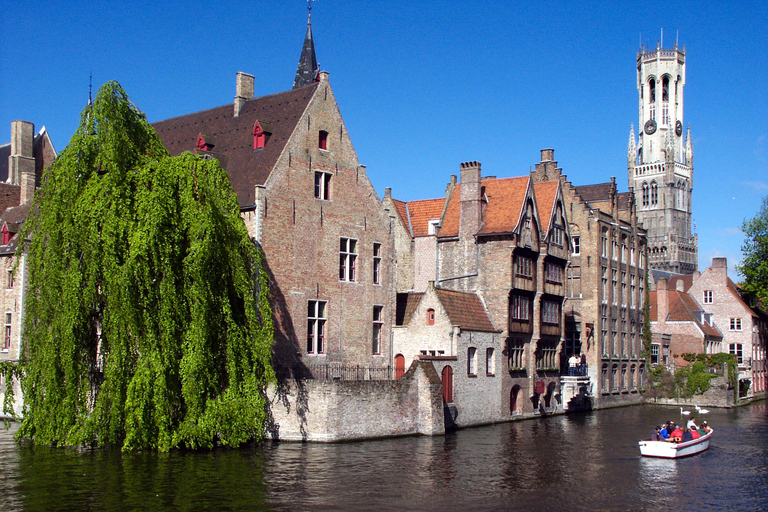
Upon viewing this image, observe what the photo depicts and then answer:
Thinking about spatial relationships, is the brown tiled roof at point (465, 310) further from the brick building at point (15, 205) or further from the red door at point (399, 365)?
the brick building at point (15, 205)

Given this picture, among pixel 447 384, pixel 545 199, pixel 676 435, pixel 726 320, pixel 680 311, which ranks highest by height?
pixel 545 199

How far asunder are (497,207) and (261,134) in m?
13.8

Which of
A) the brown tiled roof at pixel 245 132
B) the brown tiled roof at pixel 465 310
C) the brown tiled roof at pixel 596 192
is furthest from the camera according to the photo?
the brown tiled roof at pixel 596 192

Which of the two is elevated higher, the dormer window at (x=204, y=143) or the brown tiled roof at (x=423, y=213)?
the dormer window at (x=204, y=143)

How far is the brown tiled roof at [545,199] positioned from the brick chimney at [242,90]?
16996mm

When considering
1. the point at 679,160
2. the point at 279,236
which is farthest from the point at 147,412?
the point at 679,160

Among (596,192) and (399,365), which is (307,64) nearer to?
(596,192)

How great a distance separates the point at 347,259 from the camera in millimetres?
38312

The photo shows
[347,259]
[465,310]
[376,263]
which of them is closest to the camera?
[347,259]

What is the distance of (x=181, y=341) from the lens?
27453 mm

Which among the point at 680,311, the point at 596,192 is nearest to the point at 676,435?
the point at 596,192

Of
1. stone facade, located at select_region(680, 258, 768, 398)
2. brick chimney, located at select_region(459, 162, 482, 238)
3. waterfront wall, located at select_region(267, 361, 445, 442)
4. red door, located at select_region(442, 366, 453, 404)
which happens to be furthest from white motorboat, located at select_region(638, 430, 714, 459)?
stone facade, located at select_region(680, 258, 768, 398)

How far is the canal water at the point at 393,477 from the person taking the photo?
69.0 ft

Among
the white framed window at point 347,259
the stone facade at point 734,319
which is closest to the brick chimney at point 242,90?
the white framed window at point 347,259
